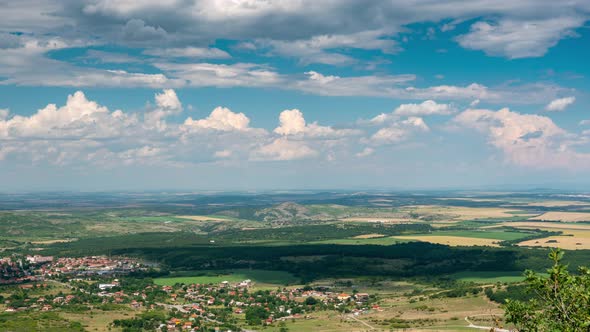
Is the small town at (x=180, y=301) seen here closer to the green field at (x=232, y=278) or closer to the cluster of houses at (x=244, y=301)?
the cluster of houses at (x=244, y=301)

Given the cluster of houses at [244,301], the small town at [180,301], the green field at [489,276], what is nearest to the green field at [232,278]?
the small town at [180,301]

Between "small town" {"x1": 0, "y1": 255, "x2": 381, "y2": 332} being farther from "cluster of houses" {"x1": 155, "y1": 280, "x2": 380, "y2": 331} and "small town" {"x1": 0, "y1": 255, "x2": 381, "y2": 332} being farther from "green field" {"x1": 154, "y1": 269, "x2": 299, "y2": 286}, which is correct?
"green field" {"x1": 154, "y1": 269, "x2": 299, "y2": 286}

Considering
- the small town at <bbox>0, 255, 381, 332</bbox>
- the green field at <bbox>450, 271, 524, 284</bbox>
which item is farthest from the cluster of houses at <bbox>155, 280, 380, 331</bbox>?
the green field at <bbox>450, 271, 524, 284</bbox>

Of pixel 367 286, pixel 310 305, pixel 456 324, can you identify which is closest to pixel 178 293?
pixel 310 305

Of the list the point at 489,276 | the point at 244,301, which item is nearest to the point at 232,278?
the point at 244,301

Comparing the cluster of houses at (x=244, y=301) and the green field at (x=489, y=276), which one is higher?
the green field at (x=489, y=276)
